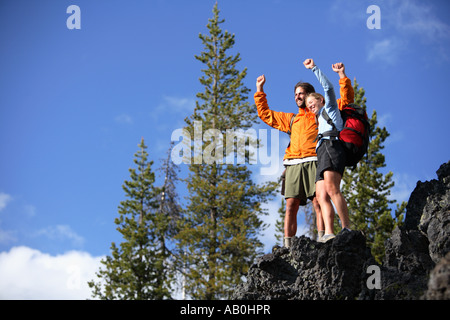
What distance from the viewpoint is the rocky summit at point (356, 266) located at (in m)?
4.99

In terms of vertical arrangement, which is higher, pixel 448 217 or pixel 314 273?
pixel 448 217

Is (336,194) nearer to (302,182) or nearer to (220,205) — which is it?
(302,182)

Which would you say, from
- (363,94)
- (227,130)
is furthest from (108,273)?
(363,94)

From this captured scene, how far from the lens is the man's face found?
6605 mm

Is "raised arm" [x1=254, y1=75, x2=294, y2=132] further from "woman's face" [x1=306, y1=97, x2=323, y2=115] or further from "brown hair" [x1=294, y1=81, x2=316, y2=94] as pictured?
"woman's face" [x1=306, y1=97, x2=323, y2=115]

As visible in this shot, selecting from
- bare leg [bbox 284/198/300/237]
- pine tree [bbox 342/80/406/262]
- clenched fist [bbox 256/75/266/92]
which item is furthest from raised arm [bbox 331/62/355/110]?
pine tree [bbox 342/80/406/262]

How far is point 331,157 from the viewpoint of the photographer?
5.66 m

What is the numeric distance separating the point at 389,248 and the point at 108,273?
1685cm

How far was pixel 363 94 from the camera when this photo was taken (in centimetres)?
2002

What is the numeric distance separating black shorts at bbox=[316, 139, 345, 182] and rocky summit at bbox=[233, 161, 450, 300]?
80 cm

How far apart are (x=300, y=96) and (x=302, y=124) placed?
1.37 ft

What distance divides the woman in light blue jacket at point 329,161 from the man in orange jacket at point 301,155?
44 cm

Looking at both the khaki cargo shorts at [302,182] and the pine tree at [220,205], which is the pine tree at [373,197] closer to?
the pine tree at [220,205]
